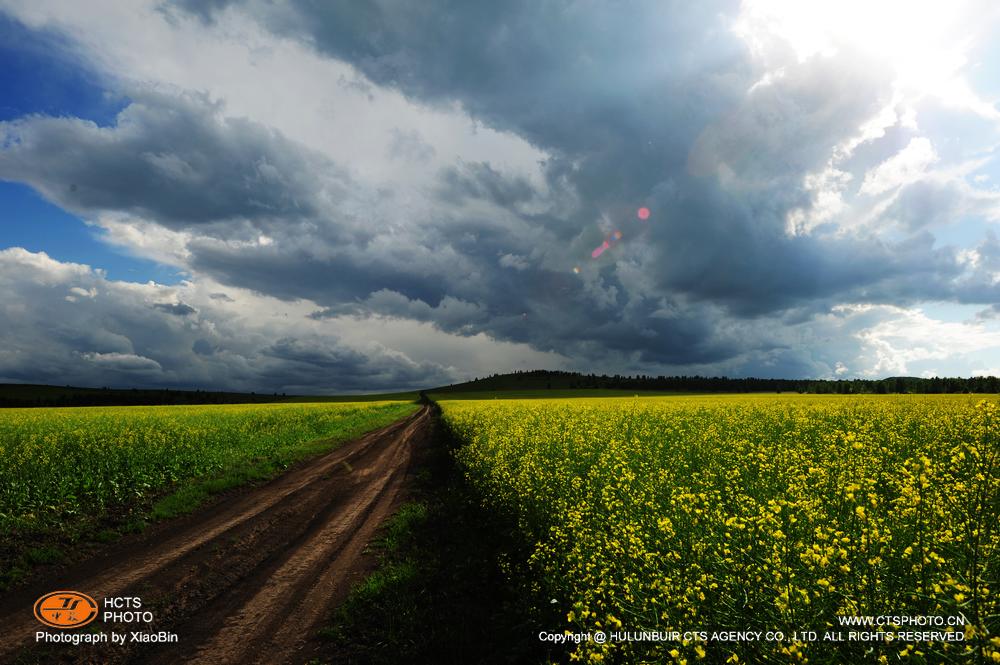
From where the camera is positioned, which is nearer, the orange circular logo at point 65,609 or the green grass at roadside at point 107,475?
the orange circular logo at point 65,609

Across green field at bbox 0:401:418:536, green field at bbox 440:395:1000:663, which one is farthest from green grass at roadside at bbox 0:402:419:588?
green field at bbox 440:395:1000:663

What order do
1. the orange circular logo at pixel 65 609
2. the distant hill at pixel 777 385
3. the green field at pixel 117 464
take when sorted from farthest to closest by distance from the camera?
the distant hill at pixel 777 385 < the green field at pixel 117 464 < the orange circular logo at pixel 65 609

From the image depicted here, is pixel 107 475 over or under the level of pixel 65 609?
over

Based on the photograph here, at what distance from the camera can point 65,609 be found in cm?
790

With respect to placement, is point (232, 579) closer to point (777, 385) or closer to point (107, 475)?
point (107, 475)

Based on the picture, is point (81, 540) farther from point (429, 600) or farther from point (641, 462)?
point (641, 462)

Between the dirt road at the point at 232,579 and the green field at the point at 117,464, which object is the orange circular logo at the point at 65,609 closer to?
the dirt road at the point at 232,579

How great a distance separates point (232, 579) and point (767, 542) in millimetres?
9560

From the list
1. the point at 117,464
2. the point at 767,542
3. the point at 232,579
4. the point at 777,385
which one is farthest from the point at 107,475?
the point at 777,385

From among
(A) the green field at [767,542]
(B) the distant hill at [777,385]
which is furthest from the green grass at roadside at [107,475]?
(B) the distant hill at [777,385]

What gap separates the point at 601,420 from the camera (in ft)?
58.7

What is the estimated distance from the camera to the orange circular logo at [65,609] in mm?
7469

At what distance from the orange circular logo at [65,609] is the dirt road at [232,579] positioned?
16 cm

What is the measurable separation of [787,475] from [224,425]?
29806 mm
